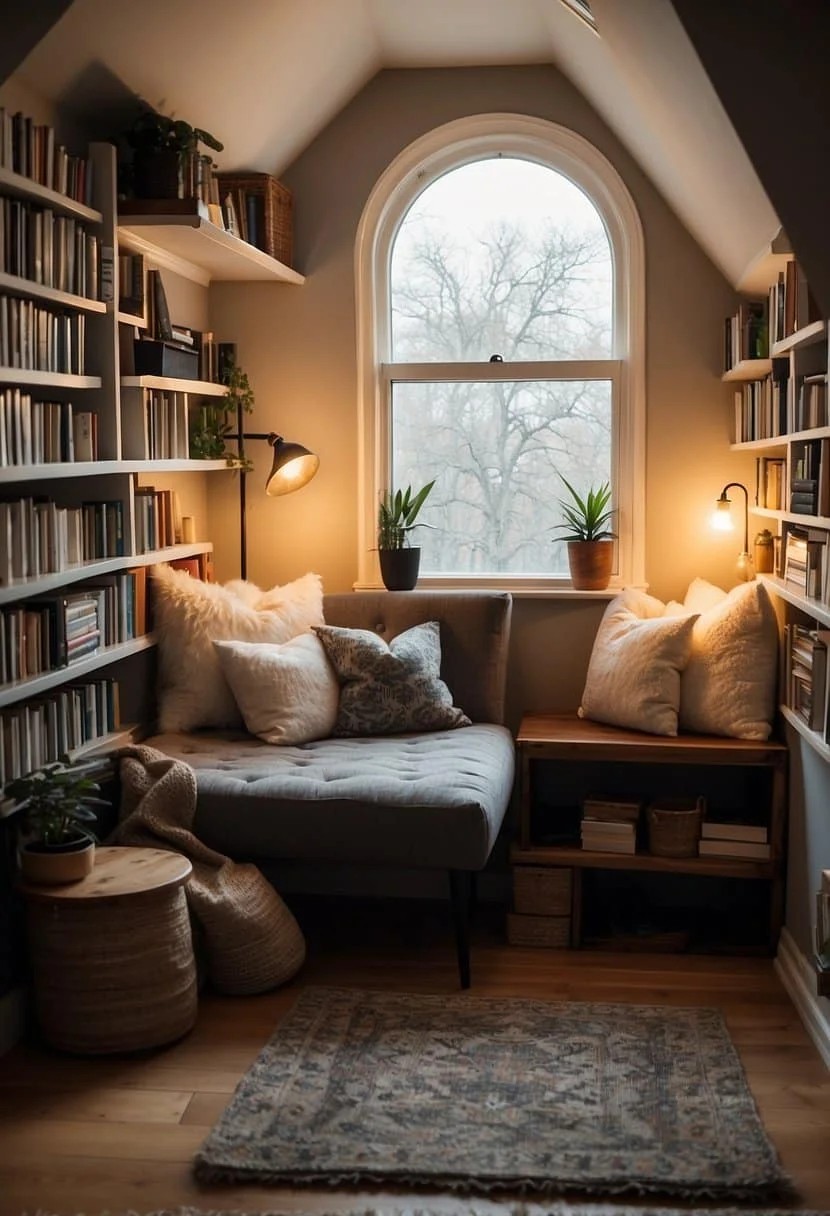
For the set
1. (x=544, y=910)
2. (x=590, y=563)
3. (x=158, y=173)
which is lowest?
(x=544, y=910)

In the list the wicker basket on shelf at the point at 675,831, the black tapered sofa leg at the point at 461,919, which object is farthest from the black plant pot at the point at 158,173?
the wicker basket on shelf at the point at 675,831

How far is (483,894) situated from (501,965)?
26.9 inches

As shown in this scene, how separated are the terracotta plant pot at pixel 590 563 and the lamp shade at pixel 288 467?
921 mm

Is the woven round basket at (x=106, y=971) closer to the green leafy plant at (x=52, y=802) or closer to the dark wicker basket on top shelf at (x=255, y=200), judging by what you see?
the green leafy plant at (x=52, y=802)

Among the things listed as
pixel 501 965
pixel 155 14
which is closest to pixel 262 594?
pixel 501 965

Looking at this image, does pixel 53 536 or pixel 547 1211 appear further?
pixel 53 536

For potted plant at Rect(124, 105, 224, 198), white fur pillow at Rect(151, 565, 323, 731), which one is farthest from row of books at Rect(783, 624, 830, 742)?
potted plant at Rect(124, 105, 224, 198)

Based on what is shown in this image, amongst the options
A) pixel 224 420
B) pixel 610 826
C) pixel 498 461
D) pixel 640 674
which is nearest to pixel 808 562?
pixel 640 674

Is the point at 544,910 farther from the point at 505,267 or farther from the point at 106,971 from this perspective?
the point at 505,267

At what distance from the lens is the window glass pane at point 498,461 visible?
4613mm

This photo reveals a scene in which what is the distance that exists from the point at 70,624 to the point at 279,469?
3.89 feet

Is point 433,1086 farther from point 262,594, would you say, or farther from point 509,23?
point 509,23

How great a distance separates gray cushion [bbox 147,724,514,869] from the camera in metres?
3.47

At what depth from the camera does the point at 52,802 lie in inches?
125
